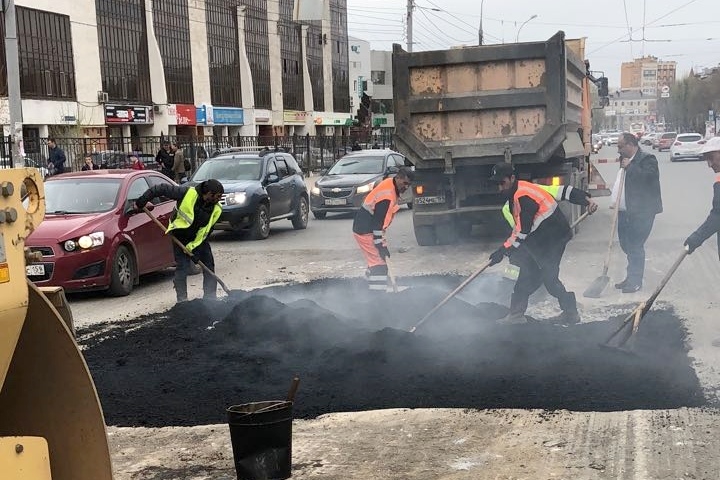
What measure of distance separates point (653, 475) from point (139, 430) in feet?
10.3

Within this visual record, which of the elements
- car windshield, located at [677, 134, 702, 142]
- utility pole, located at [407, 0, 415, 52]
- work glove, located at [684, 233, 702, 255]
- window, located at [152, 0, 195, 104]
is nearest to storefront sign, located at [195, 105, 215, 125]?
window, located at [152, 0, 195, 104]

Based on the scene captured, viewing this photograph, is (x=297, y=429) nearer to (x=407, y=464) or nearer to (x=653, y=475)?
(x=407, y=464)

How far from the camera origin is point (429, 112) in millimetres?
12617

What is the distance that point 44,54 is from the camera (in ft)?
151

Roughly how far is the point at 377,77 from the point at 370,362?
105 meters

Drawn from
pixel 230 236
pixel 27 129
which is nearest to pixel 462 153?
pixel 230 236

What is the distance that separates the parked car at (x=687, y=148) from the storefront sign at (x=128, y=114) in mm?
32555

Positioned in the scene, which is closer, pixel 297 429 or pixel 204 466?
pixel 204 466

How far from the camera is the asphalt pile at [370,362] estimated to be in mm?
5691

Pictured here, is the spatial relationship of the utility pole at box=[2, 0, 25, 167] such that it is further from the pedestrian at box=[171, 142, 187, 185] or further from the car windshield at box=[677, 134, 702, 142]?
the car windshield at box=[677, 134, 702, 142]

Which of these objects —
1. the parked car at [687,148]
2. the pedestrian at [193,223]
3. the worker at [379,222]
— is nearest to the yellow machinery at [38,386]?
the worker at [379,222]

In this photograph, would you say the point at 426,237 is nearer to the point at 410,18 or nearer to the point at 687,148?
the point at 410,18

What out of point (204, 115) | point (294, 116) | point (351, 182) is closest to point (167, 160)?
point (351, 182)

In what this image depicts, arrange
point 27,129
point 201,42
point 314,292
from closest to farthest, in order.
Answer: point 314,292, point 27,129, point 201,42
